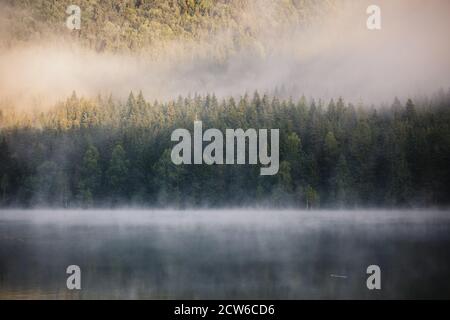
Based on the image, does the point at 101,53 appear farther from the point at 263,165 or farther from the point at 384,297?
the point at 384,297

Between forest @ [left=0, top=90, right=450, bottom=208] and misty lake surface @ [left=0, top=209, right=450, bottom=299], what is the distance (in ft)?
18.6

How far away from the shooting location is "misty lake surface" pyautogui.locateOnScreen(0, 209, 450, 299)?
1727 centimetres

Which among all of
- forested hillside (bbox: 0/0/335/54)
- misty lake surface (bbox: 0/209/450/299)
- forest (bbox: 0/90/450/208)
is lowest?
misty lake surface (bbox: 0/209/450/299)

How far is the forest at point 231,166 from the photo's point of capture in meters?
39.7

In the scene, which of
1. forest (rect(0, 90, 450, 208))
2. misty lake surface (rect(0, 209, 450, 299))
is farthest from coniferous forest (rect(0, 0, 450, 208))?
misty lake surface (rect(0, 209, 450, 299))

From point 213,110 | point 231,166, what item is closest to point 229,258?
point 231,166

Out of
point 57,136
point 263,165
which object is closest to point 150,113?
point 57,136

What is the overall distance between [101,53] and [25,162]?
52.3 ft

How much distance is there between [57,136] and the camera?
47.5m

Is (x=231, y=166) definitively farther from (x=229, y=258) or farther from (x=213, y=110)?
(x=229, y=258)

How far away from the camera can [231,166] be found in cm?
4166

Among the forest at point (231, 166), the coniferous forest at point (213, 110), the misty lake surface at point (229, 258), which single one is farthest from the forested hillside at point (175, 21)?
the misty lake surface at point (229, 258)

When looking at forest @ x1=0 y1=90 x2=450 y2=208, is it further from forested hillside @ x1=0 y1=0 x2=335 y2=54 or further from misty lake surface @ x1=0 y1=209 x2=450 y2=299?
forested hillside @ x1=0 y1=0 x2=335 y2=54

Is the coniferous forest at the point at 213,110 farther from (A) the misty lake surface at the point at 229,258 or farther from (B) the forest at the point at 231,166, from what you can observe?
(A) the misty lake surface at the point at 229,258
